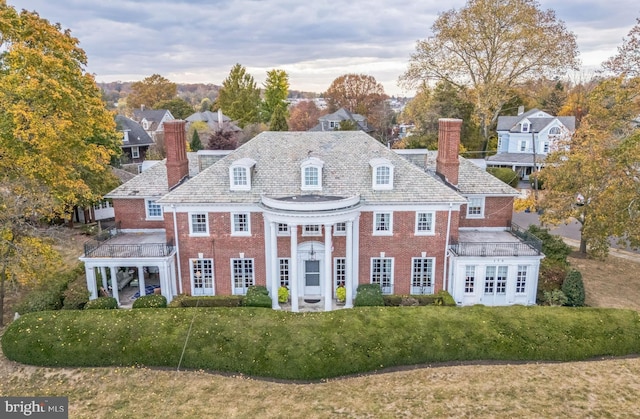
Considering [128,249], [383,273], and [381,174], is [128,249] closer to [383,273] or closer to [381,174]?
[383,273]

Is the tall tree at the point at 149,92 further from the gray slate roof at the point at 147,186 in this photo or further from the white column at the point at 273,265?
the white column at the point at 273,265

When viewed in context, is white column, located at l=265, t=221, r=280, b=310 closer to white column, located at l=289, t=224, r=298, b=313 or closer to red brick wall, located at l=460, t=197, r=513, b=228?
white column, located at l=289, t=224, r=298, b=313

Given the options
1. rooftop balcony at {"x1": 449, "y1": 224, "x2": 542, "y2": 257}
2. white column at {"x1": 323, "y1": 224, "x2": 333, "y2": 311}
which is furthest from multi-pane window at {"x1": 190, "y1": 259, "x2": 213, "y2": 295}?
rooftop balcony at {"x1": 449, "y1": 224, "x2": 542, "y2": 257}

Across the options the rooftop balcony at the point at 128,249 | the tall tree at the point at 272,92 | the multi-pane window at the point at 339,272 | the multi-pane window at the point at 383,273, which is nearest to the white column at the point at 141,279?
the rooftop balcony at the point at 128,249

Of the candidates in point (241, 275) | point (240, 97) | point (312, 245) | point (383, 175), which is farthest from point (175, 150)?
point (240, 97)

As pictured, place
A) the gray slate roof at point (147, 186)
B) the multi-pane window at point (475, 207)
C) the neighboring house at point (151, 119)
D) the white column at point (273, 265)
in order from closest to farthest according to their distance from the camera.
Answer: the white column at point (273, 265) → the gray slate roof at point (147, 186) → the multi-pane window at point (475, 207) → the neighboring house at point (151, 119)

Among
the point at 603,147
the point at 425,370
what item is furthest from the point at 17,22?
the point at 603,147
